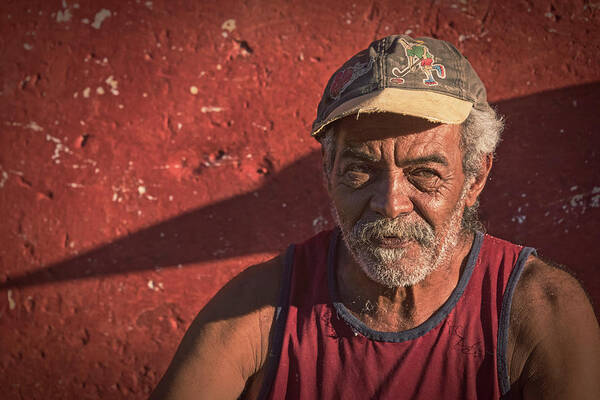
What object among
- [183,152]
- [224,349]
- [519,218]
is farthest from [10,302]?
[519,218]

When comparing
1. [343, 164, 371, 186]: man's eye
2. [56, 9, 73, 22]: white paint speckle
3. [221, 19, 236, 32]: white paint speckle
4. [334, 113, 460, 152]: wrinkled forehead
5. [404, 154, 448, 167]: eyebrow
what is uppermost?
[221, 19, 236, 32]: white paint speckle

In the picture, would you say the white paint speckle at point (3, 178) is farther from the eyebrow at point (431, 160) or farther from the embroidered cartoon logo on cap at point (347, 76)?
the eyebrow at point (431, 160)

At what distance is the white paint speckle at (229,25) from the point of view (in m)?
2.38

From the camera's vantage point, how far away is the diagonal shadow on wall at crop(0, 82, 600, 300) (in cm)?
231

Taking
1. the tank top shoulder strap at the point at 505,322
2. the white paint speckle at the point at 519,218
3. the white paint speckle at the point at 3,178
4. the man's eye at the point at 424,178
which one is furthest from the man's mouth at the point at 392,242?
the white paint speckle at the point at 3,178

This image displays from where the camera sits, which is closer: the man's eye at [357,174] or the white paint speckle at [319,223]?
the man's eye at [357,174]

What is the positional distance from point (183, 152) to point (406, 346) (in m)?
1.48

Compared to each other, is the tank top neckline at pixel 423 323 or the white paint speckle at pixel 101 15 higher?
the white paint speckle at pixel 101 15

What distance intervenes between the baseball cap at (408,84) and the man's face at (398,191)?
77mm

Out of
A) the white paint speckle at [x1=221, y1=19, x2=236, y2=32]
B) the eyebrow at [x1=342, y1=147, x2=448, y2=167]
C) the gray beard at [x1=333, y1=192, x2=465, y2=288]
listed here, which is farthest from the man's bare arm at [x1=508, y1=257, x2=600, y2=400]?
the white paint speckle at [x1=221, y1=19, x2=236, y2=32]

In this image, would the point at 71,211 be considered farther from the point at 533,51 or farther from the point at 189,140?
the point at 533,51

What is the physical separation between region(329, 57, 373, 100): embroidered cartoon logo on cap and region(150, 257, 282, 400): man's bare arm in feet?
2.51

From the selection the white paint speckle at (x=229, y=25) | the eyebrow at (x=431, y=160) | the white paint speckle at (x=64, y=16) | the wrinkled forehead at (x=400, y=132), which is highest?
the white paint speckle at (x=229, y=25)

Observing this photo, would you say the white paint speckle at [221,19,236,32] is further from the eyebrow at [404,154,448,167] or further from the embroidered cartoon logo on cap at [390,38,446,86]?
the eyebrow at [404,154,448,167]
